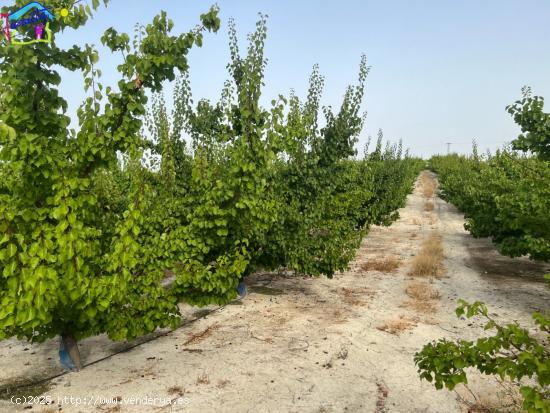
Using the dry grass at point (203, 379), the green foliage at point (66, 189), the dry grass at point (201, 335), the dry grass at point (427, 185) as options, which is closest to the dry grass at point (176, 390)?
the dry grass at point (203, 379)

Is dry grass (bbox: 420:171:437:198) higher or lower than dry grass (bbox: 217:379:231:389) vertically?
higher

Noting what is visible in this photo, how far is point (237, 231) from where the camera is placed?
9.09 m

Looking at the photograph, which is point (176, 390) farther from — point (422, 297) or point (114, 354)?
point (422, 297)

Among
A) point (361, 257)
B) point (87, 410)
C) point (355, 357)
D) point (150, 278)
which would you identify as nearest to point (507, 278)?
point (361, 257)

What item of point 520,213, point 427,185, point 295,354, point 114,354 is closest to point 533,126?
point 520,213

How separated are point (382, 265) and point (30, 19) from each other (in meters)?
12.3

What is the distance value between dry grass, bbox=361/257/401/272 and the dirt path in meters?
1.49

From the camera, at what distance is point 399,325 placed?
8992 mm

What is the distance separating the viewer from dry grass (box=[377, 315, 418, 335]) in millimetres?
8764

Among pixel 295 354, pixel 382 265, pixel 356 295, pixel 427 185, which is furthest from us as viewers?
pixel 427 185

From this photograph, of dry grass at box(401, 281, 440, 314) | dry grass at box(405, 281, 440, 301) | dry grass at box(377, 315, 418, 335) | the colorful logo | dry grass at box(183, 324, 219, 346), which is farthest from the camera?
dry grass at box(405, 281, 440, 301)

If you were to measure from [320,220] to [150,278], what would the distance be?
210 inches

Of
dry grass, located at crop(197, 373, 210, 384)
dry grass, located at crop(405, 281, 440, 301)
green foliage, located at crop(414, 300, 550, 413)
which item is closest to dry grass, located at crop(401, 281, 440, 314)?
dry grass, located at crop(405, 281, 440, 301)

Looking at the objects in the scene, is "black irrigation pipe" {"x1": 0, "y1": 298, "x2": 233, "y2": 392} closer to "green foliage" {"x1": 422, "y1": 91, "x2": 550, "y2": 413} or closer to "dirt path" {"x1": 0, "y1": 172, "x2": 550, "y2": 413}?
"dirt path" {"x1": 0, "y1": 172, "x2": 550, "y2": 413}
